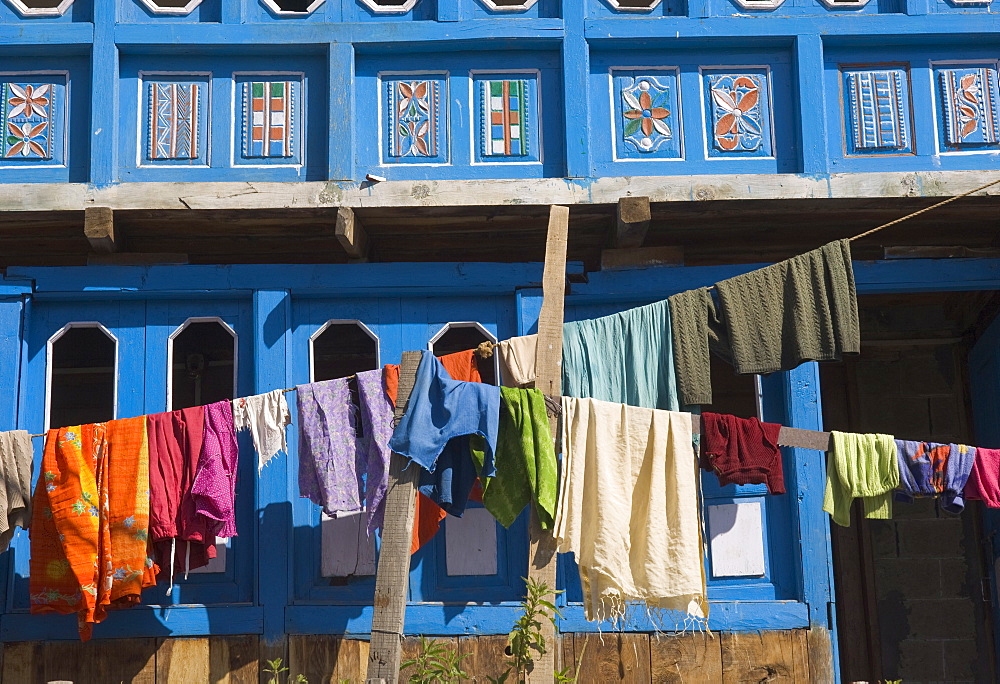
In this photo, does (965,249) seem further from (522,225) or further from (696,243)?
(522,225)

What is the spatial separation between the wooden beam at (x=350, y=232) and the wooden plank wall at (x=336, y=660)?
2.48 metres

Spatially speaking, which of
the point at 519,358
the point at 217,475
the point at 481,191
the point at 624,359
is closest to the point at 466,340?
the point at 481,191

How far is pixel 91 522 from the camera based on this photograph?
22.3 feet

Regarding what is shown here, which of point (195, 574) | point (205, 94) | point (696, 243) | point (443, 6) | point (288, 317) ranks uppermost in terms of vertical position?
point (443, 6)

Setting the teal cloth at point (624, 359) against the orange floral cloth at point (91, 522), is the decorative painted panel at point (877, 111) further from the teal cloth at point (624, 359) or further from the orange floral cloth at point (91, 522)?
the orange floral cloth at point (91, 522)

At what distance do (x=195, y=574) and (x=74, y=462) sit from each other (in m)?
1.21

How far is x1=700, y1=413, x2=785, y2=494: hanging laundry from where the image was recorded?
6676 mm

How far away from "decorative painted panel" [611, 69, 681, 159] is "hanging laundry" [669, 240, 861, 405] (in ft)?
3.94

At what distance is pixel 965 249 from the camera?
8094 mm

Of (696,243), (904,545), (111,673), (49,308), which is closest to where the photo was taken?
(111,673)

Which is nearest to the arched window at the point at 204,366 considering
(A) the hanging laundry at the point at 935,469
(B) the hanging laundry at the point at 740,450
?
(B) the hanging laundry at the point at 740,450

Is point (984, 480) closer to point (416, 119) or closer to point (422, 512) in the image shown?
point (422, 512)

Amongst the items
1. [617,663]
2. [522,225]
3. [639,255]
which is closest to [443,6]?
[522,225]

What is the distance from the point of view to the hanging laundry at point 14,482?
679 centimetres
